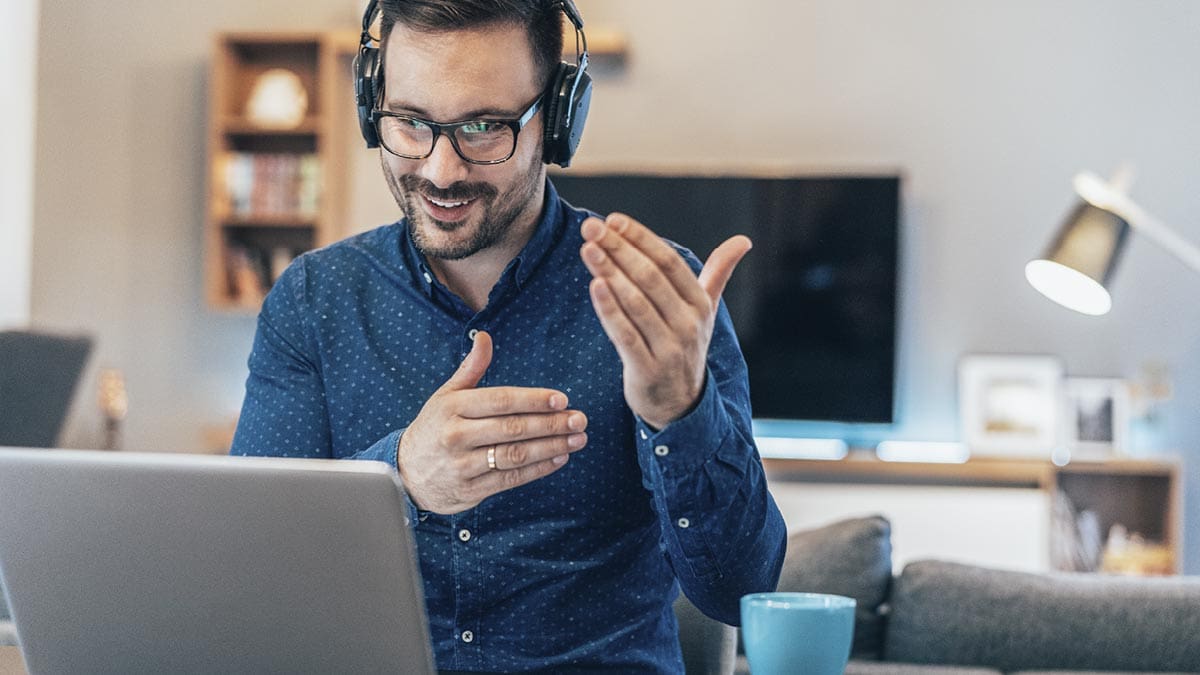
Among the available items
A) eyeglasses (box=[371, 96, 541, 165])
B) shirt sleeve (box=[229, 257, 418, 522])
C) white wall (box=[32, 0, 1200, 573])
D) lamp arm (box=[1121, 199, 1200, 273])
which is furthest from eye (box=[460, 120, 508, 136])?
white wall (box=[32, 0, 1200, 573])

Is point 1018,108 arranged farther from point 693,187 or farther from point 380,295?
point 380,295

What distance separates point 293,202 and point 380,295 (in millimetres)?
3202

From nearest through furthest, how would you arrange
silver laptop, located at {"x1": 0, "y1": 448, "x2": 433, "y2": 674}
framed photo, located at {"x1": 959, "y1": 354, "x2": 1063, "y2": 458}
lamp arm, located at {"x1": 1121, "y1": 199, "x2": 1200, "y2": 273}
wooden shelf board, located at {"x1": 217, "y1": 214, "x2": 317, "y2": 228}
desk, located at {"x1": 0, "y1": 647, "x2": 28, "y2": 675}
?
silver laptop, located at {"x1": 0, "y1": 448, "x2": 433, "y2": 674}
desk, located at {"x1": 0, "y1": 647, "x2": 28, "y2": 675}
lamp arm, located at {"x1": 1121, "y1": 199, "x2": 1200, "y2": 273}
framed photo, located at {"x1": 959, "y1": 354, "x2": 1063, "y2": 458}
wooden shelf board, located at {"x1": 217, "y1": 214, "x2": 317, "y2": 228}

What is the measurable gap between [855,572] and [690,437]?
0.74 m

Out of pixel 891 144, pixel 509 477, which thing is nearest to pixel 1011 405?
pixel 891 144

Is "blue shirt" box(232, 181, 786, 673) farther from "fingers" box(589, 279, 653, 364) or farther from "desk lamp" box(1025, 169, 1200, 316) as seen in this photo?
"desk lamp" box(1025, 169, 1200, 316)

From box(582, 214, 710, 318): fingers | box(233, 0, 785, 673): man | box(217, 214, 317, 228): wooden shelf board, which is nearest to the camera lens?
box(582, 214, 710, 318): fingers

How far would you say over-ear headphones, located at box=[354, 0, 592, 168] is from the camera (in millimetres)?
1340

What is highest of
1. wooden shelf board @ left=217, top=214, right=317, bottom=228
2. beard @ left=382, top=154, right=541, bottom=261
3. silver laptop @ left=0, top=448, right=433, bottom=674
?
wooden shelf board @ left=217, top=214, right=317, bottom=228

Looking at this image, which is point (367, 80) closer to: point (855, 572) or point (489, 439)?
point (489, 439)

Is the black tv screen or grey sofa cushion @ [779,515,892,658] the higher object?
the black tv screen

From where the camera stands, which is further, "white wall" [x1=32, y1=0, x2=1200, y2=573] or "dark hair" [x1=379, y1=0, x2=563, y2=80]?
"white wall" [x1=32, y1=0, x2=1200, y2=573]

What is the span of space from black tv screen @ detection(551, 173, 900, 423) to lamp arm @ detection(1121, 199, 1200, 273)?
782mm

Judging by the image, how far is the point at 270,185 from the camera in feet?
14.6
